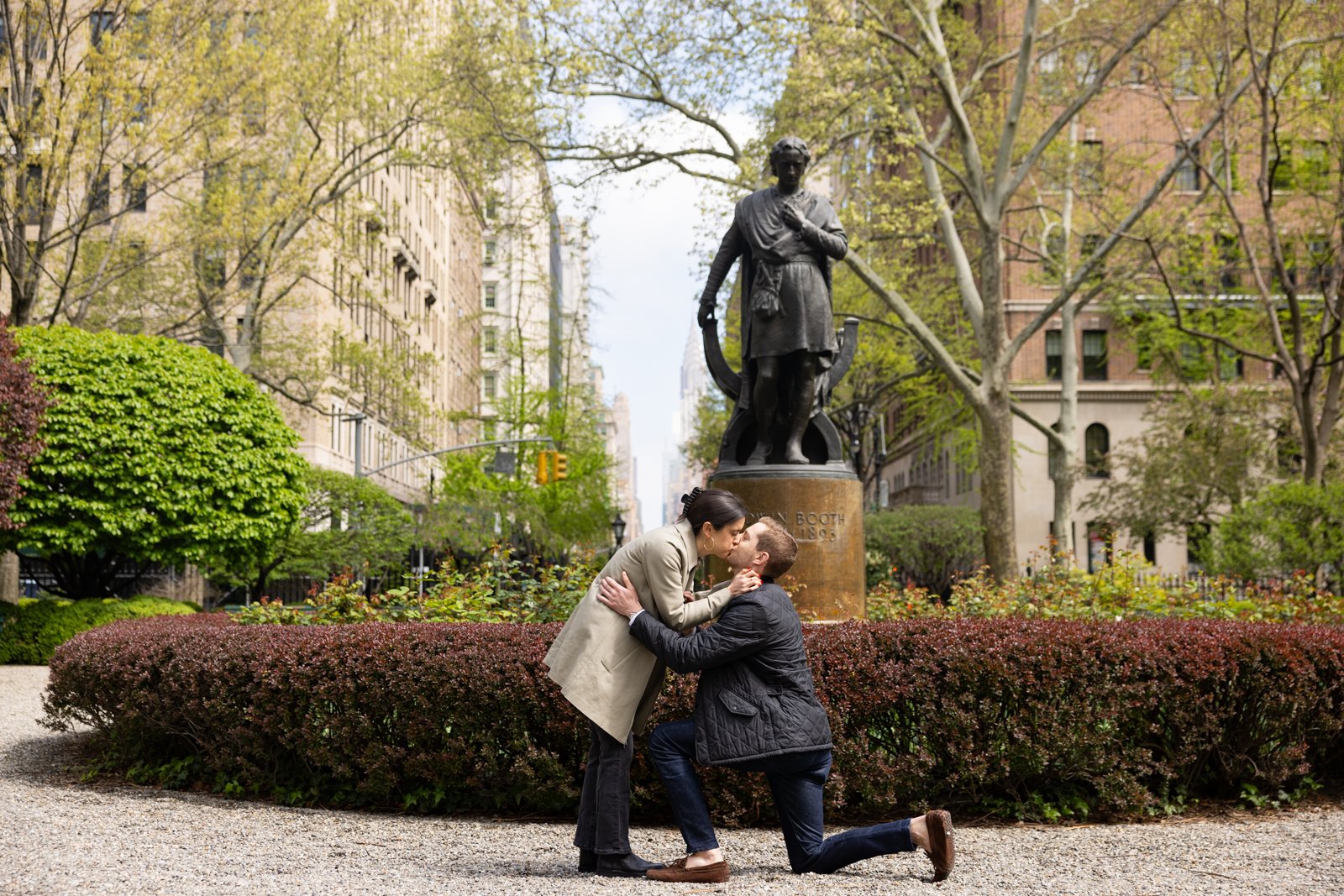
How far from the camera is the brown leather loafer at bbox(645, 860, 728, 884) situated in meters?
5.68

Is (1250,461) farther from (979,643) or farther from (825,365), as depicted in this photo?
(979,643)

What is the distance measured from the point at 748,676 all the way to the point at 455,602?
507 cm

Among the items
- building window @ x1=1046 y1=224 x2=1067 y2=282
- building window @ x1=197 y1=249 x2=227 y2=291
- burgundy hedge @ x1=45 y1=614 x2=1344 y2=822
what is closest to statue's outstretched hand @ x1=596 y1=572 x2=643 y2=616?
burgundy hedge @ x1=45 y1=614 x2=1344 y2=822

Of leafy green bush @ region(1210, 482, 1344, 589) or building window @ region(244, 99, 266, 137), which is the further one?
building window @ region(244, 99, 266, 137)

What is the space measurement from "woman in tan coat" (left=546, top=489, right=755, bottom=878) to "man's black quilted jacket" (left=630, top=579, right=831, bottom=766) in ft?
0.34

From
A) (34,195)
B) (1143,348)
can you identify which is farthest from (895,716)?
(1143,348)

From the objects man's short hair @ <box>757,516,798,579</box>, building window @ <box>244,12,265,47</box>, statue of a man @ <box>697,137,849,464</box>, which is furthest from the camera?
building window @ <box>244,12,265,47</box>

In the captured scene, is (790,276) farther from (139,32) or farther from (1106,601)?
(139,32)

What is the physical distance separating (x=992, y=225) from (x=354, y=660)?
16.7m

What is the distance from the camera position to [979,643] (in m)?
7.29

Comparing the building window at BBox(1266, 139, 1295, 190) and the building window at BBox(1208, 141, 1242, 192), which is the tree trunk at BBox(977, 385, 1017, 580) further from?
the building window at BBox(1266, 139, 1295, 190)

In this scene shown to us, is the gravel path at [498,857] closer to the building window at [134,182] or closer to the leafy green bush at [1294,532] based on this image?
the leafy green bush at [1294,532]

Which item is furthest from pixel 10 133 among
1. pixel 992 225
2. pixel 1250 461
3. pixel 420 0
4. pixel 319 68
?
pixel 1250 461

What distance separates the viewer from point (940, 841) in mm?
5500
